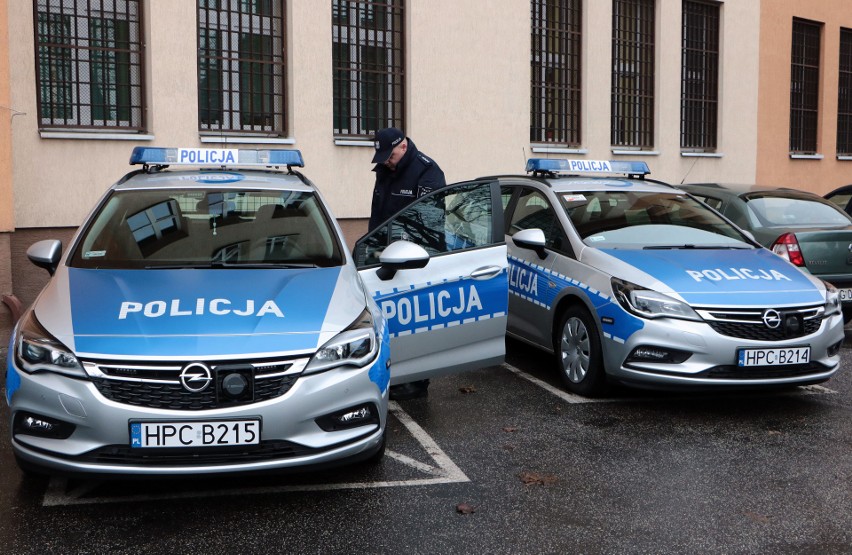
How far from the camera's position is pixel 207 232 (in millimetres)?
5340

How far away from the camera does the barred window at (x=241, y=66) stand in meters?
11.5

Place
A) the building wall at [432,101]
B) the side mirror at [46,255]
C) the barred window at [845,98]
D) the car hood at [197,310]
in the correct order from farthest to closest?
the barred window at [845,98], the building wall at [432,101], the side mirror at [46,255], the car hood at [197,310]

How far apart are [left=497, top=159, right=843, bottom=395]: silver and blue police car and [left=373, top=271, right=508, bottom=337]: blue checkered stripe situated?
880mm

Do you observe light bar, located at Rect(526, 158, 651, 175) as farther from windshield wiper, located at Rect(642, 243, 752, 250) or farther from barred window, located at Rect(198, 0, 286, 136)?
barred window, located at Rect(198, 0, 286, 136)

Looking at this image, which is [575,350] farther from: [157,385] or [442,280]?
[157,385]

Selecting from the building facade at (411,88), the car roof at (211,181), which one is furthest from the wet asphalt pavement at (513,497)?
the building facade at (411,88)

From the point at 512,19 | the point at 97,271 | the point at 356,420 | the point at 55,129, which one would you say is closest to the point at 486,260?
the point at 356,420

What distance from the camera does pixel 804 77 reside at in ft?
61.1

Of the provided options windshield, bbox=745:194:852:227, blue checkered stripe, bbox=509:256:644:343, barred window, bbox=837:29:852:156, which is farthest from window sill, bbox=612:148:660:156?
blue checkered stripe, bbox=509:256:644:343

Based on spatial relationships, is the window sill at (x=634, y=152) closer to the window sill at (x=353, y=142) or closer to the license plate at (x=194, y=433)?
the window sill at (x=353, y=142)

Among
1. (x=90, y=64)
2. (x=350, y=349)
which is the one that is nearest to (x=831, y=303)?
(x=350, y=349)

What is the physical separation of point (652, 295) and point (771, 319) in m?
0.75

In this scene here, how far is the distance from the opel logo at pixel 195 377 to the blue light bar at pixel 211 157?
2.22m

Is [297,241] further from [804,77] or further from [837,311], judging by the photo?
→ [804,77]
